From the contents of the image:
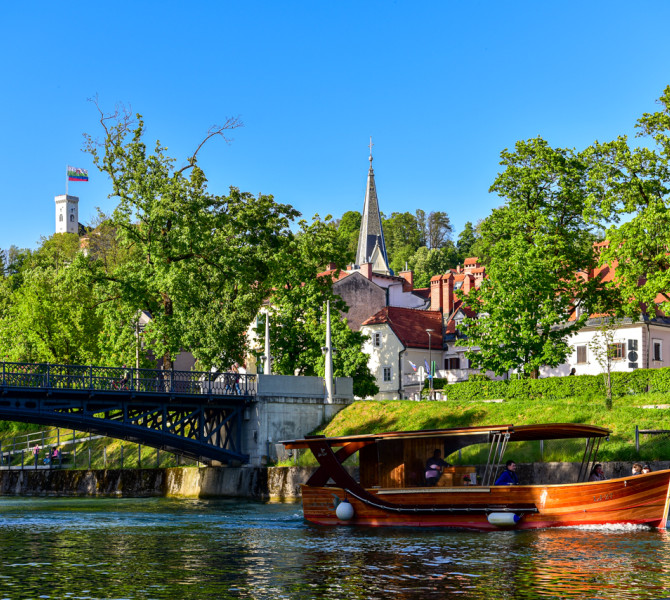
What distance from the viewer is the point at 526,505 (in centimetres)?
3114

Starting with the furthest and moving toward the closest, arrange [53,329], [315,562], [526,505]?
[53,329] → [526,505] → [315,562]

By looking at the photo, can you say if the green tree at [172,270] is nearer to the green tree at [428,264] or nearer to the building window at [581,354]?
the building window at [581,354]

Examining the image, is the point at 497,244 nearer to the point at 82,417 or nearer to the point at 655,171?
the point at 655,171

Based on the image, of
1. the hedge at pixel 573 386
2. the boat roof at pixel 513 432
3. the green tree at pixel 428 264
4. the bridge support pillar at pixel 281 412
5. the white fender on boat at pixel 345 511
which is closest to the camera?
the boat roof at pixel 513 432

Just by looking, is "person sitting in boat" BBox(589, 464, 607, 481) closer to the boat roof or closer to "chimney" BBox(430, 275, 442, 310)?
the boat roof

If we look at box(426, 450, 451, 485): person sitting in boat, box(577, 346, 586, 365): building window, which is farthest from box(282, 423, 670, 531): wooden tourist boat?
box(577, 346, 586, 365): building window

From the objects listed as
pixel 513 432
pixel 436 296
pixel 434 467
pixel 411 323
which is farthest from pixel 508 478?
pixel 436 296

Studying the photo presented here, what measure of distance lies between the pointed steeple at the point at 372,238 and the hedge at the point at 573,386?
62.4 metres

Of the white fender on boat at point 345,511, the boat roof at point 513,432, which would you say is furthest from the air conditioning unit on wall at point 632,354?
the white fender on boat at point 345,511

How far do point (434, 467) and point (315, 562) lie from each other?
10.2m

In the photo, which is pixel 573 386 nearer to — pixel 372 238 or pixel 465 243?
pixel 372 238

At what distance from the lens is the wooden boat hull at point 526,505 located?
97.9ft

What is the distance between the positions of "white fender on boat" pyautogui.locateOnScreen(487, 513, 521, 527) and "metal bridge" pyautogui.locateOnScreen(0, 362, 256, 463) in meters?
22.5

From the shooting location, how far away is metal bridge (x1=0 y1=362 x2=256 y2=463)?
1834 inches
